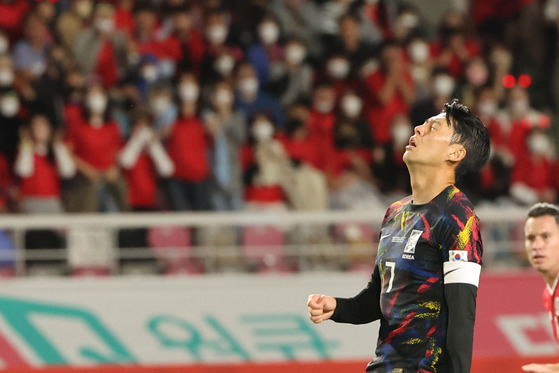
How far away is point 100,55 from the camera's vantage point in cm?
1016

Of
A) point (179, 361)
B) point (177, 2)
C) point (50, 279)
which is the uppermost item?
point (177, 2)

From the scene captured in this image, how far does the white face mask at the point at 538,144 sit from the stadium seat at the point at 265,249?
3309mm

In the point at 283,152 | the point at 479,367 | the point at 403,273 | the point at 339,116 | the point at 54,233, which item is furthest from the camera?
the point at 339,116

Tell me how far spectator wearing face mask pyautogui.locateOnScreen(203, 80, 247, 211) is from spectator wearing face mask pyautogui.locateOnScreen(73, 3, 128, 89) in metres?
1.02

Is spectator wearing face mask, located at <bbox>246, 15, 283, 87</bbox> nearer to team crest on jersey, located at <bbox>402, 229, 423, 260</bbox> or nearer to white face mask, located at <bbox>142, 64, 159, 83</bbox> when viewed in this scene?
white face mask, located at <bbox>142, 64, 159, 83</bbox>

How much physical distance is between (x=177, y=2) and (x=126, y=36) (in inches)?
31.7

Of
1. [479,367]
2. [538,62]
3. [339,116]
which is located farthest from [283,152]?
[538,62]

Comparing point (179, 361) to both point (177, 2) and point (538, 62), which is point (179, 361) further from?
point (538, 62)

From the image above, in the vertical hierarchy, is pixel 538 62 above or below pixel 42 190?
above

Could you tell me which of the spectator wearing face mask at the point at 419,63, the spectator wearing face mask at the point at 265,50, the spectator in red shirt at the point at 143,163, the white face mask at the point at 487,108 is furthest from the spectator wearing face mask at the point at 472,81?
the spectator in red shirt at the point at 143,163

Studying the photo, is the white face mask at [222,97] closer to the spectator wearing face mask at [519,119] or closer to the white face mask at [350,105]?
the white face mask at [350,105]

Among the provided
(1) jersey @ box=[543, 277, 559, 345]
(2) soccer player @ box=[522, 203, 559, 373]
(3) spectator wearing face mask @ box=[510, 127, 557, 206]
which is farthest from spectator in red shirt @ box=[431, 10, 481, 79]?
(1) jersey @ box=[543, 277, 559, 345]

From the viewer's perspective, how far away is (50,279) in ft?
30.0

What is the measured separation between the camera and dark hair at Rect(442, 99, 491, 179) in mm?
3793
